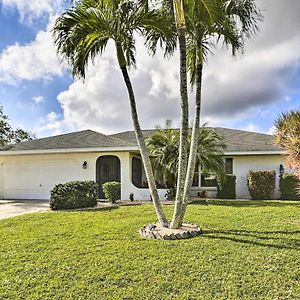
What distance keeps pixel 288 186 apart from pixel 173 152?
6.76 m

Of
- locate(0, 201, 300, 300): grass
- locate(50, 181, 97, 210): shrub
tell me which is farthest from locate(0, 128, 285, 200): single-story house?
locate(0, 201, 300, 300): grass

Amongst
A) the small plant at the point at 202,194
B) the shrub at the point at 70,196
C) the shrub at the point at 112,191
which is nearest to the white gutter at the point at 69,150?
the shrub at the point at 112,191

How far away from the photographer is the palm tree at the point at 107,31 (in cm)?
819

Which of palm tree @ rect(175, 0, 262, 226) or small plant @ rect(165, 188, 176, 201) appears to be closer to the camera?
palm tree @ rect(175, 0, 262, 226)

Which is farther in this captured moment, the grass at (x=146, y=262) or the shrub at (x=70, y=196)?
the shrub at (x=70, y=196)

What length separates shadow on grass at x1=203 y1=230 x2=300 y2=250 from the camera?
285 inches

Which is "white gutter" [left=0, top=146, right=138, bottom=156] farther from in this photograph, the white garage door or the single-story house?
the white garage door

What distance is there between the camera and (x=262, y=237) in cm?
793

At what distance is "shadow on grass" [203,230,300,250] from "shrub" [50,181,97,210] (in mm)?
6961

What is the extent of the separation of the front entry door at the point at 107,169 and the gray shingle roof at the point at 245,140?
2.37m

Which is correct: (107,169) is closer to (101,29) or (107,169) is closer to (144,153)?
(144,153)

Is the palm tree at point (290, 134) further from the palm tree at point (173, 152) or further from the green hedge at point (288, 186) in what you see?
the green hedge at point (288, 186)

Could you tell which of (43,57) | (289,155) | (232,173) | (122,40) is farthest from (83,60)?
(232,173)

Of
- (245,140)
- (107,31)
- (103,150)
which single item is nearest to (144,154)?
(107,31)
